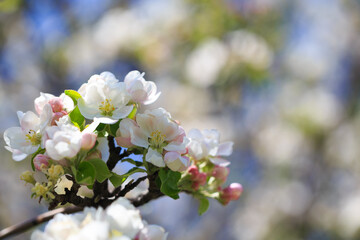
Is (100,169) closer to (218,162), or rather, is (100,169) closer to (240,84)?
(218,162)

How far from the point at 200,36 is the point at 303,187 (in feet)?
9.09

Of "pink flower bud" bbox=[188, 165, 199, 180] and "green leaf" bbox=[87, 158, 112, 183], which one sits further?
"pink flower bud" bbox=[188, 165, 199, 180]

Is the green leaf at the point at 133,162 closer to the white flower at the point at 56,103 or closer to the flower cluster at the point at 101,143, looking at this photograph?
the flower cluster at the point at 101,143

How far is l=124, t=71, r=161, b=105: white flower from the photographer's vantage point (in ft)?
3.47

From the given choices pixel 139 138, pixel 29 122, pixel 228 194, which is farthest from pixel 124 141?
pixel 228 194

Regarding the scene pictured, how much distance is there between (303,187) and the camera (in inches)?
261

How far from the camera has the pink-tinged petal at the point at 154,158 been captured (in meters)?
0.99

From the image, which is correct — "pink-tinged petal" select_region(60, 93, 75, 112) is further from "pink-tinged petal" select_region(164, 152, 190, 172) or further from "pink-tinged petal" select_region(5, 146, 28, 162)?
"pink-tinged petal" select_region(164, 152, 190, 172)

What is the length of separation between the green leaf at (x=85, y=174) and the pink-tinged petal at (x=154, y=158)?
0.39 ft

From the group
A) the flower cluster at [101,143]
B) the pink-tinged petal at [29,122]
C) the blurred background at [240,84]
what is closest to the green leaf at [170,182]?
the flower cluster at [101,143]

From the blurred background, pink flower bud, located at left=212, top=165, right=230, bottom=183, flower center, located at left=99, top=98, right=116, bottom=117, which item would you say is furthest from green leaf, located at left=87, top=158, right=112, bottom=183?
the blurred background

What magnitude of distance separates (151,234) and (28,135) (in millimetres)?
377

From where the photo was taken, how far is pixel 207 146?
1.17 m

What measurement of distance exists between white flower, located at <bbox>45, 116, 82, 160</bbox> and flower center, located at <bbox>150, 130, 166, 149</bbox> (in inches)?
6.3
